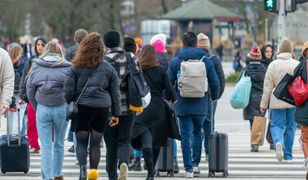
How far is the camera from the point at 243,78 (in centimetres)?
1859

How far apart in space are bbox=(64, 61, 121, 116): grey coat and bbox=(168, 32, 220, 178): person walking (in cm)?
242

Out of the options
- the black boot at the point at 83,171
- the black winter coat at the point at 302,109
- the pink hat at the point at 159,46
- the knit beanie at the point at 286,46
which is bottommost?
the black boot at the point at 83,171

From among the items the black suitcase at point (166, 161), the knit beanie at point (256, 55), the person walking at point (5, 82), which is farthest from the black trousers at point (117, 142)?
the knit beanie at point (256, 55)

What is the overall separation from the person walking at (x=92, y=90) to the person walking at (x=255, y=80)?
20.2 feet

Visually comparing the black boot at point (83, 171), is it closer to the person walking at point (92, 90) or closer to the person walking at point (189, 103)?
the person walking at point (92, 90)

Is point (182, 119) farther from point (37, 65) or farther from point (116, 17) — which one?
point (116, 17)

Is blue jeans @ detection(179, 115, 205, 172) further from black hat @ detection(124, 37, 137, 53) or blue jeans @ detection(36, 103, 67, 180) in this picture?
blue jeans @ detection(36, 103, 67, 180)

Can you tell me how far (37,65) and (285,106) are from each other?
459cm

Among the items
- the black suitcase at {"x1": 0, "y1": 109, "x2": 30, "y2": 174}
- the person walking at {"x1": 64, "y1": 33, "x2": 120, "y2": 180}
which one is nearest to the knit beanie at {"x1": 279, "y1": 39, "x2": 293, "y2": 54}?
the black suitcase at {"x1": 0, "y1": 109, "x2": 30, "y2": 174}

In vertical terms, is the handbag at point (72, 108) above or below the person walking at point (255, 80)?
above

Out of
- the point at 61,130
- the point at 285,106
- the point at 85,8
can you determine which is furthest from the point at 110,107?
the point at 85,8

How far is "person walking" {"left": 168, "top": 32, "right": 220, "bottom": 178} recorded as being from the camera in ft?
48.9

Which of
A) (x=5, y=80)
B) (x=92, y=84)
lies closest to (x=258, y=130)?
(x=5, y=80)

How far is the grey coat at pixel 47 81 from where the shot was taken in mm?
13438
